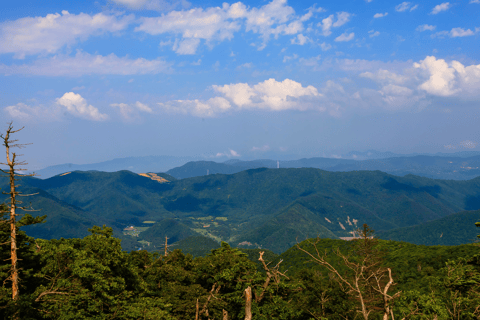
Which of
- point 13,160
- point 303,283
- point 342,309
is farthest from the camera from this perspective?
point 303,283

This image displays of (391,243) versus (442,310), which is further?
(391,243)

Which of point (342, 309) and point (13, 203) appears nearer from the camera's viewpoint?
point (13, 203)

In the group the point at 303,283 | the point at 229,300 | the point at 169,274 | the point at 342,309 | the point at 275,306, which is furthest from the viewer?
the point at 169,274

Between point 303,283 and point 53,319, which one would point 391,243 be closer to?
point 303,283

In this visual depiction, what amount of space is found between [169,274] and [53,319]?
26470 mm

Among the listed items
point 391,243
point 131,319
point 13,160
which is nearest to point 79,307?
point 131,319

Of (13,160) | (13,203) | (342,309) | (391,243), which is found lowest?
(391,243)

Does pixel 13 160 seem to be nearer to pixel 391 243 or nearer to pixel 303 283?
pixel 303 283

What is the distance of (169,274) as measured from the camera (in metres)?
53.0

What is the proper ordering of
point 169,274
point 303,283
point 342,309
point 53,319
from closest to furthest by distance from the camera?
1. point 53,319
2. point 342,309
3. point 303,283
4. point 169,274

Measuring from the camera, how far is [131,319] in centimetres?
3041

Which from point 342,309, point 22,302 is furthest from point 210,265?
point 22,302

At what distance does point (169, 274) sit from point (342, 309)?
30059 millimetres

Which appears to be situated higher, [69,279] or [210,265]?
[69,279]
